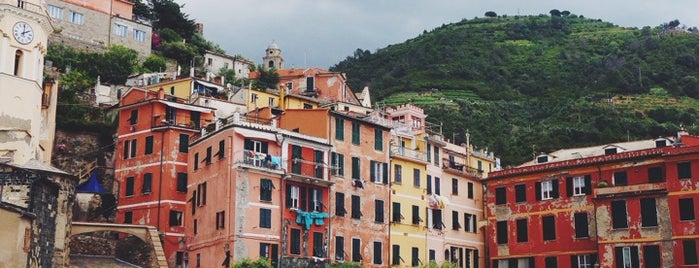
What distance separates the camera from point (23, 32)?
57531 millimetres

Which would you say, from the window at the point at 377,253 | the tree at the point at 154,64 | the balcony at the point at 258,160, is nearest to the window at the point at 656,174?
the window at the point at 377,253

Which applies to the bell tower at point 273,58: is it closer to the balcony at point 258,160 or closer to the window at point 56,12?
the window at point 56,12

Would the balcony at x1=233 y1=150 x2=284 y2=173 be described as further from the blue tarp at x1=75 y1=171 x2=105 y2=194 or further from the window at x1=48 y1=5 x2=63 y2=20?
the window at x1=48 y1=5 x2=63 y2=20

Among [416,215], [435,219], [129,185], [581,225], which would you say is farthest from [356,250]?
[129,185]

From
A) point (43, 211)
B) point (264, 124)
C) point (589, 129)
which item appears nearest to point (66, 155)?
point (264, 124)

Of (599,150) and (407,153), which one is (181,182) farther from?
(599,150)

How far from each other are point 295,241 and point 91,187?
54.2ft

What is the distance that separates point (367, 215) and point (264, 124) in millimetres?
9119

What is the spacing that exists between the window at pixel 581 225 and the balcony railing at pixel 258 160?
21.5 m

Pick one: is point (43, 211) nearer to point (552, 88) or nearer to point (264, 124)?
point (264, 124)

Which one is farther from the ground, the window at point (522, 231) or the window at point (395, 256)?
the window at point (522, 231)

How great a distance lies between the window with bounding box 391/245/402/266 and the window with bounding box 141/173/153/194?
53.9ft

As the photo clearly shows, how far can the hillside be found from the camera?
107188 mm

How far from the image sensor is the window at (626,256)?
5884cm
